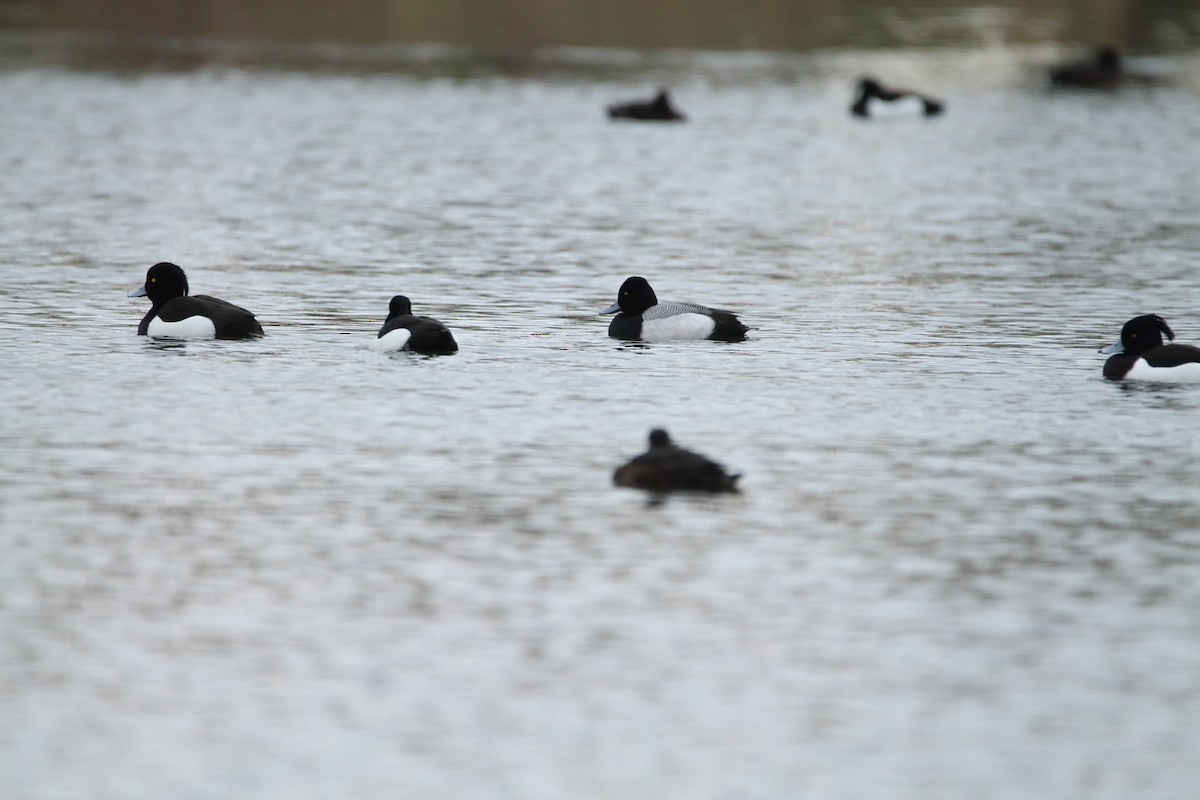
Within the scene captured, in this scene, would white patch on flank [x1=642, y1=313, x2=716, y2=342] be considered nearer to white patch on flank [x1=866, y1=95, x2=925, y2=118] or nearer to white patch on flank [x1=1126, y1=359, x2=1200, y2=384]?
white patch on flank [x1=1126, y1=359, x2=1200, y2=384]

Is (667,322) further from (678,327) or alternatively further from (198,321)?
(198,321)

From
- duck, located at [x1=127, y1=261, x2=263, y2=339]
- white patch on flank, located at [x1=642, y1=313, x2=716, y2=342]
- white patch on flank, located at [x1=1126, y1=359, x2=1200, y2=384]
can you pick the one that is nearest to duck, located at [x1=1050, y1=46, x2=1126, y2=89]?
white patch on flank, located at [x1=642, y1=313, x2=716, y2=342]

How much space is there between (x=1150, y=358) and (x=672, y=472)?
21.1 ft

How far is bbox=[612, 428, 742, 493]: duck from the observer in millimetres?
14234

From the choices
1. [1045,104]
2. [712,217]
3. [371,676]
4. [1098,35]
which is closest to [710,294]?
[712,217]

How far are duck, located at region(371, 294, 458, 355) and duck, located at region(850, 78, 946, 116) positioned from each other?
30.4 m

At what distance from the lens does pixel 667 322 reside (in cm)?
2106

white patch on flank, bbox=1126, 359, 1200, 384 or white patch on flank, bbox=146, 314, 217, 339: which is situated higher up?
white patch on flank, bbox=1126, 359, 1200, 384

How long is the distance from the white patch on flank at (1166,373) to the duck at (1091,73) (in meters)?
37.5

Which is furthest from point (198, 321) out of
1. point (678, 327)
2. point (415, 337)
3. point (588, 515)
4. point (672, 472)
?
point (588, 515)

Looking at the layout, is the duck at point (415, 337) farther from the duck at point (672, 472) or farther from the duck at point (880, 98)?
the duck at point (880, 98)

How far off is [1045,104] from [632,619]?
4287 cm

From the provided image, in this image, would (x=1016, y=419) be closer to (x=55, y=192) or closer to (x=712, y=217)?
(x=712, y=217)

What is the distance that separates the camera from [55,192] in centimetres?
3338
